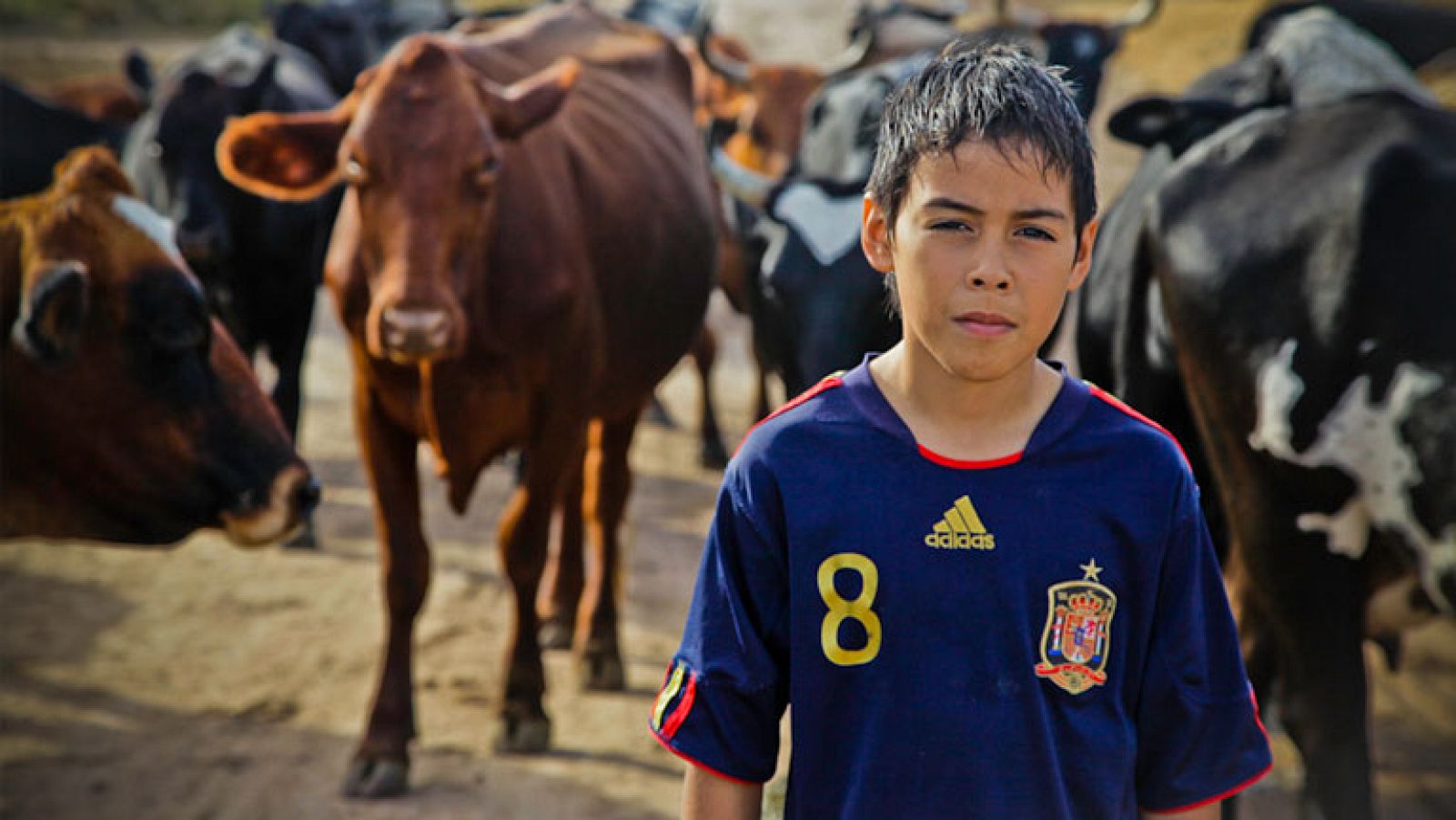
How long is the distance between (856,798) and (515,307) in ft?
9.27

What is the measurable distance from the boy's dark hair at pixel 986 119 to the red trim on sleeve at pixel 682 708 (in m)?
0.63

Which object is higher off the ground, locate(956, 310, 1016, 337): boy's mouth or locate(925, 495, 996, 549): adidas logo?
locate(956, 310, 1016, 337): boy's mouth

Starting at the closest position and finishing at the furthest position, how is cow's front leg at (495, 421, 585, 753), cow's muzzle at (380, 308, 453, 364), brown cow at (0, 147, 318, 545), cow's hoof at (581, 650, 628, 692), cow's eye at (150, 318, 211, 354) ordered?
1. brown cow at (0, 147, 318, 545)
2. cow's eye at (150, 318, 211, 354)
3. cow's muzzle at (380, 308, 453, 364)
4. cow's front leg at (495, 421, 585, 753)
5. cow's hoof at (581, 650, 628, 692)

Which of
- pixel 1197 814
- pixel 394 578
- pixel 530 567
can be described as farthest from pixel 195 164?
pixel 1197 814

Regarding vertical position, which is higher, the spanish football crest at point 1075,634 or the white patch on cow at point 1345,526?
the spanish football crest at point 1075,634

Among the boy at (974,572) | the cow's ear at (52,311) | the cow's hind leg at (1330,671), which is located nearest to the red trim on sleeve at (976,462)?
the boy at (974,572)

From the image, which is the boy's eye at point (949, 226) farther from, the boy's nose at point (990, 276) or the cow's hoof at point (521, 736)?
the cow's hoof at point (521, 736)

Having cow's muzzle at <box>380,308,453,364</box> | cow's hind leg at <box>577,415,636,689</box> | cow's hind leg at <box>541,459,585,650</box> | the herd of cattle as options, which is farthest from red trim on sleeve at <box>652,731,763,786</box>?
cow's hind leg at <box>541,459,585,650</box>

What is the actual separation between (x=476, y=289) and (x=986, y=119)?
2.72 metres

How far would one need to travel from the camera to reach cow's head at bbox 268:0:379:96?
9.37 metres

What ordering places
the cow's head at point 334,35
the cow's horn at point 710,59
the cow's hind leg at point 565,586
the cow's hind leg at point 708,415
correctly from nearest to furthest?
1. the cow's hind leg at point 565,586
2. the cow's hind leg at point 708,415
3. the cow's horn at point 710,59
4. the cow's head at point 334,35

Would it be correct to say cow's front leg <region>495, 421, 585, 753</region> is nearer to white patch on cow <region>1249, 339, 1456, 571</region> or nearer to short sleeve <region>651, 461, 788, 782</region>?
white patch on cow <region>1249, 339, 1456, 571</region>

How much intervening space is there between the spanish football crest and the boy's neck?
0.18m

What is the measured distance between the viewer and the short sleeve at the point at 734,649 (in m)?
1.77
